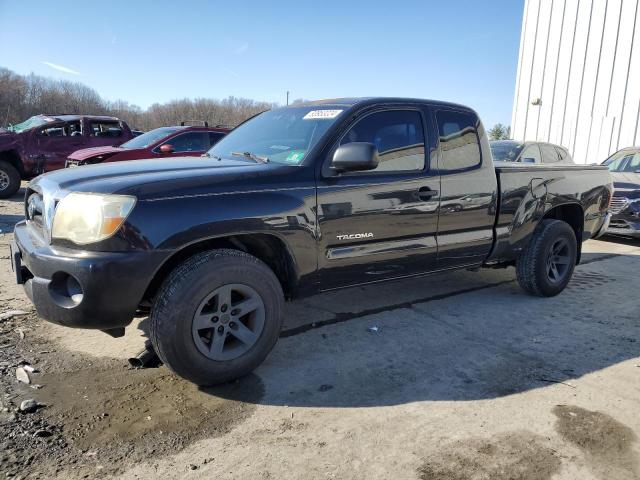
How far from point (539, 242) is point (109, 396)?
3963 millimetres

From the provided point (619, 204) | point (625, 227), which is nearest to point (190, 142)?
point (619, 204)

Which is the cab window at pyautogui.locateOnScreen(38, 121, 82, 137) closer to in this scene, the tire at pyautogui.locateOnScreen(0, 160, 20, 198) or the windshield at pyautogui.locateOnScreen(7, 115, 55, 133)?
the windshield at pyautogui.locateOnScreen(7, 115, 55, 133)

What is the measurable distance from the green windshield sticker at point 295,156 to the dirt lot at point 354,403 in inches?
53.4

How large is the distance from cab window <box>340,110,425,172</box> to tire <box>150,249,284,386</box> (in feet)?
4.06

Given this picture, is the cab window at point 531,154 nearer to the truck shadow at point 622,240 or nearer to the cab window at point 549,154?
the cab window at point 549,154

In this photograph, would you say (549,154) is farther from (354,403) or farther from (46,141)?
(46,141)

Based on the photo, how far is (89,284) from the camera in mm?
2658

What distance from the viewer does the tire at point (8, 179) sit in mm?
11078

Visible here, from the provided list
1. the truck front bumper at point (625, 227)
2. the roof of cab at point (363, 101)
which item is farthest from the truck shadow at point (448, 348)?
the truck front bumper at point (625, 227)

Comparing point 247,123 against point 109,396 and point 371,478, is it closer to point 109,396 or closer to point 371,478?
point 109,396

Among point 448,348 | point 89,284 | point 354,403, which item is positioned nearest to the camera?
point 89,284

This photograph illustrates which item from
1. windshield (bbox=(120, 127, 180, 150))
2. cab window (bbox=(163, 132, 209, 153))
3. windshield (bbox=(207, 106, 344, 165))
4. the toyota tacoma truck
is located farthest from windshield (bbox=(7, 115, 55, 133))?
windshield (bbox=(207, 106, 344, 165))

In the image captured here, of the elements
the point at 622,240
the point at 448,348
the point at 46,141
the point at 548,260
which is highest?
the point at 46,141

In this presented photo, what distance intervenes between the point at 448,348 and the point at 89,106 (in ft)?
273
